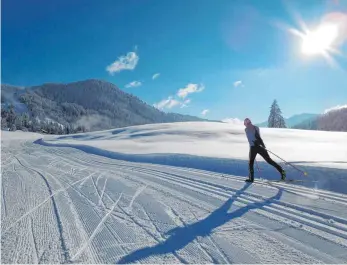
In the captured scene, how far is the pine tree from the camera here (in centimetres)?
6355

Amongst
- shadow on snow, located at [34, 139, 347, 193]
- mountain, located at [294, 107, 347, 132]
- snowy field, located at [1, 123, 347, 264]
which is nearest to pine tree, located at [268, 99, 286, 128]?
mountain, located at [294, 107, 347, 132]

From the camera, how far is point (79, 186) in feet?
28.0

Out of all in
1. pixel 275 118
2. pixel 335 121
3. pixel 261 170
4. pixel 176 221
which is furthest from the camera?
pixel 335 121

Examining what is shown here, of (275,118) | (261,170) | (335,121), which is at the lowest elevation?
(261,170)

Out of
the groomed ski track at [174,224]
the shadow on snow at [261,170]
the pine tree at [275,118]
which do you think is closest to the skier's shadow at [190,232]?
the groomed ski track at [174,224]

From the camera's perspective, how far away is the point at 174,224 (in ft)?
16.0

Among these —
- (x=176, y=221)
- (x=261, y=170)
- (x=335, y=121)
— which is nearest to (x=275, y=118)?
(x=335, y=121)

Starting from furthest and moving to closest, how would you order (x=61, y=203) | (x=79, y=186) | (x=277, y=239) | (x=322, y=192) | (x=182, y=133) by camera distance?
1. (x=182, y=133)
2. (x=79, y=186)
3. (x=322, y=192)
4. (x=61, y=203)
5. (x=277, y=239)

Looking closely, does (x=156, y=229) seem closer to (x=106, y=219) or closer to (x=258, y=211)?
(x=106, y=219)

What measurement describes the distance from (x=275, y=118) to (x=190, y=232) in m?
64.4

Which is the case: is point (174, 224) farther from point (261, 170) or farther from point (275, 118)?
point (275, 118)

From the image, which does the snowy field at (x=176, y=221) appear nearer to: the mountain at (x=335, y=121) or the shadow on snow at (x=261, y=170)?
the shadow on snow at (x=261, y=170)

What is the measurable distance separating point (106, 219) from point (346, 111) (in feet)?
393

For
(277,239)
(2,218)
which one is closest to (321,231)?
(277,239)
